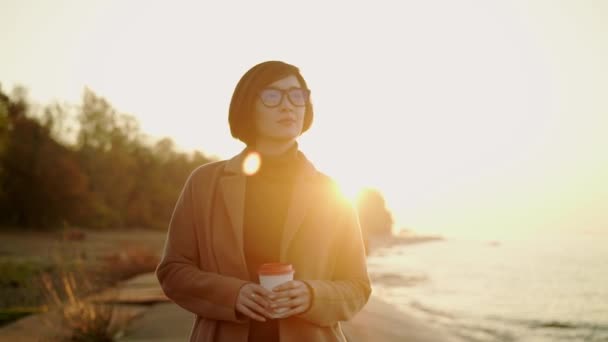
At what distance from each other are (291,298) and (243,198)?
0.51m

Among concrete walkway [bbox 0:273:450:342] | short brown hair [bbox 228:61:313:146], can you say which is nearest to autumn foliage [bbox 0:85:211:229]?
concrete walkway [bbox 0:273:450:342]

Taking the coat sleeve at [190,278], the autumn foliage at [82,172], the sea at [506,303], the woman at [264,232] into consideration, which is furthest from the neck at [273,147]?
the autumn foliage at [82,172]

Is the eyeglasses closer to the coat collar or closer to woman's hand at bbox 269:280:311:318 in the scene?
the coat collar

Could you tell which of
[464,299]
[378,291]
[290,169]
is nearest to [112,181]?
[378,291]

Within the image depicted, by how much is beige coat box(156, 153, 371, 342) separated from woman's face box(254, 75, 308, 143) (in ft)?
0.67

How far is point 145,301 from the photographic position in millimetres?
9773

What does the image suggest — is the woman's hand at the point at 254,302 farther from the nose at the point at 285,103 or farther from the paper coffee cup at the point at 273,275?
the nose at the point at 285,103

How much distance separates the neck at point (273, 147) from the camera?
7.22 ft

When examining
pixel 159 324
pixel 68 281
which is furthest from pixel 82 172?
pixel 159 324

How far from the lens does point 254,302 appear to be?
1.81 meters

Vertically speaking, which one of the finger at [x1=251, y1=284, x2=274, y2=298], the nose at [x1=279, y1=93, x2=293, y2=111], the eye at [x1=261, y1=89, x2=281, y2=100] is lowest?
the finger at [x1=251, y1=284, x2=274, y2=298]

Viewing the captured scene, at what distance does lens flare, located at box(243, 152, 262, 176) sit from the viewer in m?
2.20

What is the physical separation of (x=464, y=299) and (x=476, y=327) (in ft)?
18.6

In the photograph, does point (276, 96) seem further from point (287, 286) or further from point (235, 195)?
point (287, 286)
